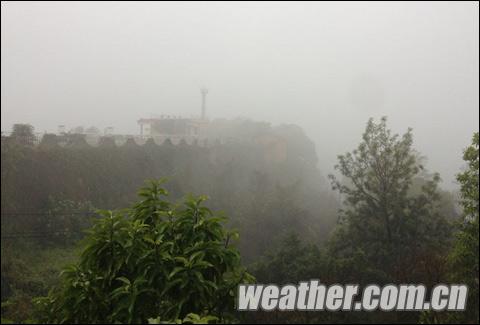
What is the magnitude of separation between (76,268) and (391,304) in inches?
Result: 218

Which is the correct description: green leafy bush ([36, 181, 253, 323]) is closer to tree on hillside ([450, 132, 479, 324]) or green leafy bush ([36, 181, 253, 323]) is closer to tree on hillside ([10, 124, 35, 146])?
tree on hillside ([450, 132, 479, 324])

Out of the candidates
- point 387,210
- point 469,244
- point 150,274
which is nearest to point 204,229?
point 150,274

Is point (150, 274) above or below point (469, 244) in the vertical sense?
above

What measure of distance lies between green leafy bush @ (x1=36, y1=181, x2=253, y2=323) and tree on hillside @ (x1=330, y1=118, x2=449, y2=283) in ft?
43.8

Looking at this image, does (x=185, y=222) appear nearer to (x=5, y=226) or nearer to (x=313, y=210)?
(x=5, y=226)

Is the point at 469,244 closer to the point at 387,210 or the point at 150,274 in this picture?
the point at 387,210

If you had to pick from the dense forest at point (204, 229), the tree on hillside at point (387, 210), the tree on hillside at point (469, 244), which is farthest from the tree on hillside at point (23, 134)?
the tree on hillside at point (469, 244)

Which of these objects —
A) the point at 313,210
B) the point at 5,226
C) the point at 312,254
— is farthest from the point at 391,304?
the point at 313,210

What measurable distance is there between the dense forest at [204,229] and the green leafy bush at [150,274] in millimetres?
13

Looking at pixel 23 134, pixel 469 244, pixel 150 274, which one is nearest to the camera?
pixel 150 274

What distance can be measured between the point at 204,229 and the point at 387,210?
15.3 metres

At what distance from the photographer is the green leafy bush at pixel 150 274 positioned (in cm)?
293

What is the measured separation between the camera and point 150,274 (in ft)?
9.97

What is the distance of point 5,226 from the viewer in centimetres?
2033
